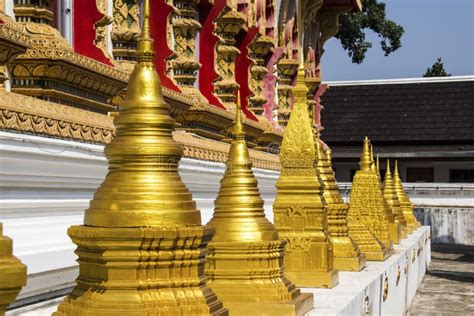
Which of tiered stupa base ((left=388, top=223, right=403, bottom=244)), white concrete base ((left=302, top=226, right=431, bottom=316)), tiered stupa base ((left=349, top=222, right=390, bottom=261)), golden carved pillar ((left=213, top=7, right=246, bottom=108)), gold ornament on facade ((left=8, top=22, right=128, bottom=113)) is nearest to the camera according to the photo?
gold ornament on facade ((left=8, top=22, right=128, bottom=113))

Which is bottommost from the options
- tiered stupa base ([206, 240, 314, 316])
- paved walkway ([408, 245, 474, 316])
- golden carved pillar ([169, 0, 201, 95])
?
paved walkway ([408, 245, 474, 316])

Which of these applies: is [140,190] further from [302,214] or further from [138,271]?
[302,214]

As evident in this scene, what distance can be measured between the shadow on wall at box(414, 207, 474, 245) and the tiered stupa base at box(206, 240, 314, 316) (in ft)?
68.7

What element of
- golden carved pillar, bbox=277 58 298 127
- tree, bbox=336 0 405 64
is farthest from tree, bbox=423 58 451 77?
golden carved pillar, bbox=277 58 298 127

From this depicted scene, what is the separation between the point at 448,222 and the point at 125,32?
20098 millimetres

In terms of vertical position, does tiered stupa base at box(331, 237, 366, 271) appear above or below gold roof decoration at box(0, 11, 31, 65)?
below

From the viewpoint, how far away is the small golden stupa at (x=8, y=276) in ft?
6.85

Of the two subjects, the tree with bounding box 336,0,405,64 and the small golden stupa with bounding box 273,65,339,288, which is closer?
the small golden stupa with bounding box 273,65,339,288

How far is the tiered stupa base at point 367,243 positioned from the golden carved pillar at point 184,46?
184 cm

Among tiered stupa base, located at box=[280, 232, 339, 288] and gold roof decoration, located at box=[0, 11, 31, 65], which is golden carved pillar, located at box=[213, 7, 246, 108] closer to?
tiered stupa base, located at box=[280, 232, 339, 288]

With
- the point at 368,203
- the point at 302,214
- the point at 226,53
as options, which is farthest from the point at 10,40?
the point at 368,203

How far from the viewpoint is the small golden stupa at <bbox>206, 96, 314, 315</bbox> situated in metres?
4.62

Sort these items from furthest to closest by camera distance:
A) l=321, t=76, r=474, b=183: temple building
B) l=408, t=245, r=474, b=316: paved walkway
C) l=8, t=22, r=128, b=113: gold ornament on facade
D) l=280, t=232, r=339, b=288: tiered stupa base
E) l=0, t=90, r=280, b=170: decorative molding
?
l=321, t=76, r=474, b=183: temple building, l=408, t=245, r=474, b=316: paved walkway, l=280, t=232, r=339, b=288: tiered stupa base, l=8, t=22, r=128, b=113: gold ornament on facade, l=0, t=90, r=280, b=170: decorative molding

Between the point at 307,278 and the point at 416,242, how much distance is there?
711 cm
